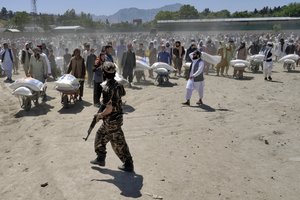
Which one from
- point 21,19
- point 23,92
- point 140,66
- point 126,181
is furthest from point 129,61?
point 21,19

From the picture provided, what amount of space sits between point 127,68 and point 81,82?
289 cm

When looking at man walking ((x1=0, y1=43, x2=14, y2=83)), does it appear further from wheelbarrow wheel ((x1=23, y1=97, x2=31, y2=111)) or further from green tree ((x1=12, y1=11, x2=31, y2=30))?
green tree ((x1=12, y1=11, x2=31, y2=30))

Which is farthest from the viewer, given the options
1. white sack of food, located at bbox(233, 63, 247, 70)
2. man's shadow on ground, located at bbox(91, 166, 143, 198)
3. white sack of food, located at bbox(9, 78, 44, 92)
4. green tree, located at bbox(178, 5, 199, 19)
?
green tree, located at bbox(178, 5, 199, 19)

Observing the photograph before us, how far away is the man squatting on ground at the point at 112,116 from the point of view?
5.99 meters

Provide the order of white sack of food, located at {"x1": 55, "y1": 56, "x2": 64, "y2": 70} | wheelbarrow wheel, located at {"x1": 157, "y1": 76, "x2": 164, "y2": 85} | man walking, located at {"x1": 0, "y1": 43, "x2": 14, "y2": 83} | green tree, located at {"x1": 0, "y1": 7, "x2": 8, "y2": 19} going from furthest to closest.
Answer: green tree, located at {"x1": 0, "y1": 7, "x2": 8, "y2": 19} < white sack of food, located at {"x1": 55, "y1": 56, "x2": 64, "y2": 70} < man walking, located at {"x1": 0, "y1": 43, "x2": 14, "y2": 83} < wheelbarrow wheel, located at {"x1": 157, "y1": 76, "x2": 164, "y2": 85}

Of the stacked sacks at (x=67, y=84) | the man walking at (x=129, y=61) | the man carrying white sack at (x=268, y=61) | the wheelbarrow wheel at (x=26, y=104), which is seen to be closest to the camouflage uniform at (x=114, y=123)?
the stacked sacks at (x=67, y=84)

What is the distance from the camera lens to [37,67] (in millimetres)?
12320

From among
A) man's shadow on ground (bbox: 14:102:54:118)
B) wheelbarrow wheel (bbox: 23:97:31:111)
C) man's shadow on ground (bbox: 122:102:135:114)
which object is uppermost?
wheelbarrow wheel (bbox: 23:97:31:111)

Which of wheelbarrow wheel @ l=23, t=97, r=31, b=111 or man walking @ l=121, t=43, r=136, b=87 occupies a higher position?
man walking @ l=121, t=43, r=136, b=87

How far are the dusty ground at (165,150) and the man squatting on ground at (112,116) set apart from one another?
1.21ft

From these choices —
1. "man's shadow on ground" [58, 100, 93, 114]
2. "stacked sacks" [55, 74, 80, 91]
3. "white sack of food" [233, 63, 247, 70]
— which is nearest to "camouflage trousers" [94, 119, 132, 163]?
"stacked sacks" [55, 74, 80, 91]

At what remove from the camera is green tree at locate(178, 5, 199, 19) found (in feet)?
313

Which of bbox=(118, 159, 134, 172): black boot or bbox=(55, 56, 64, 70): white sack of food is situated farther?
bbox=(55, 56, 64, 70): white sack of food

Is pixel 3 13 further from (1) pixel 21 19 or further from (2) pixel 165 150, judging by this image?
(2) pixel 165 150
